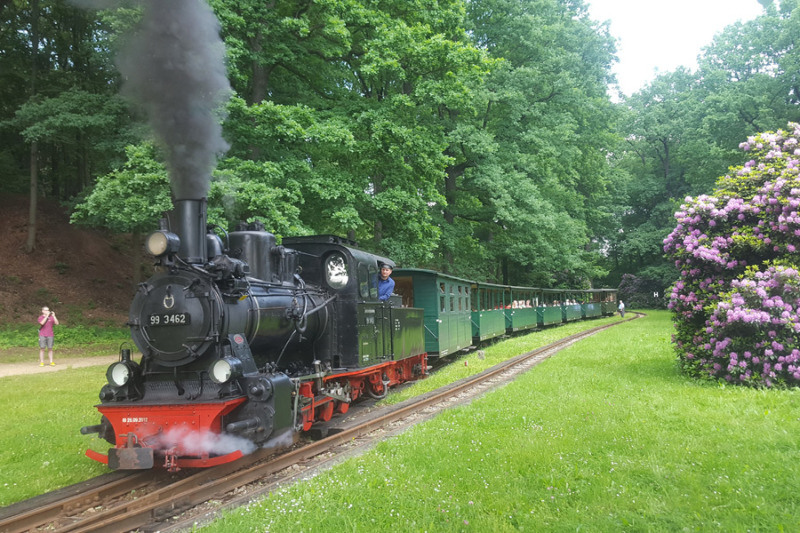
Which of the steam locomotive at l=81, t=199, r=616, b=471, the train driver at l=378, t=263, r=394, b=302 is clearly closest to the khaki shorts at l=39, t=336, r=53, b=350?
the steam locomotive at l=81, t=199, r=616, b=471

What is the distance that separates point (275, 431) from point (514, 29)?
24810 mm

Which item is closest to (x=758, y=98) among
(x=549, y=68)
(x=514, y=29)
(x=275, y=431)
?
(x=549, y=68)

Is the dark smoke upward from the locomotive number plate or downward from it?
upward

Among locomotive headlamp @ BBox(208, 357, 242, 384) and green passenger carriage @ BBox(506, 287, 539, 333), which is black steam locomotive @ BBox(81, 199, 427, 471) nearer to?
locomotive headlamp @ BBox(208, 357, 242, 384)

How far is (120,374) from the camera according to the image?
6.04 m

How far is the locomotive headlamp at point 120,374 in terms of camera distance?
6016 millimetres

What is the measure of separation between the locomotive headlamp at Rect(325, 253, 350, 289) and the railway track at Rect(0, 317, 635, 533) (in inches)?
90.1

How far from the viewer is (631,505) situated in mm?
4691

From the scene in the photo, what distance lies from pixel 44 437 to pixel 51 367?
8660mm

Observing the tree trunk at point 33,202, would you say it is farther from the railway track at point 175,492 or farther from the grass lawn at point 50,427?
the railway track at point 175,492

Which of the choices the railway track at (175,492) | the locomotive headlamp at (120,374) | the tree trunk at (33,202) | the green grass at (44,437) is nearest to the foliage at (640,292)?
the tree trunk at (33,202)

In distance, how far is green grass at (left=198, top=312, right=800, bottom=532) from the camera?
14.7 ft

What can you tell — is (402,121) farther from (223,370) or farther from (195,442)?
(195,442)

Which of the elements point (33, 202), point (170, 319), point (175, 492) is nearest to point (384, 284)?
point (170, 319)
